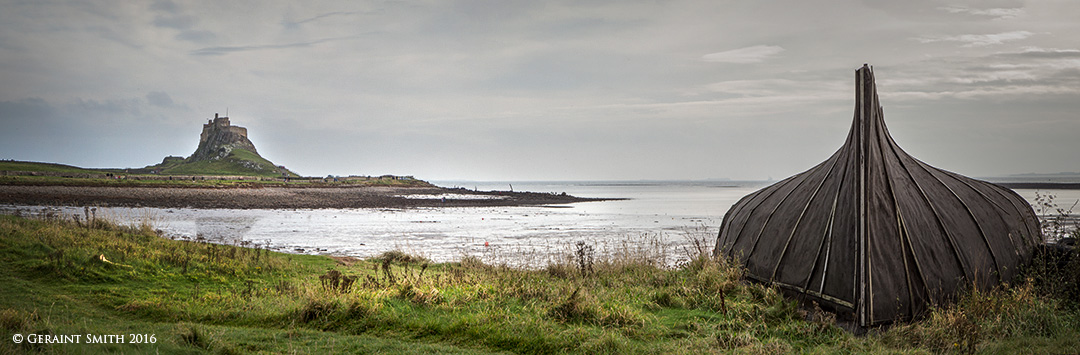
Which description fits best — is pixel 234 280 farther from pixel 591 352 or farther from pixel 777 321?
pixel 777 321

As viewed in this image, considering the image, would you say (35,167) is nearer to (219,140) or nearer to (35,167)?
(35,167)

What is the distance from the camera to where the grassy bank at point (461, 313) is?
7.03 m

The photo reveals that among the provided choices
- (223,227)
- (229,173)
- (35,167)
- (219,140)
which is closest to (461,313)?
(223,227)

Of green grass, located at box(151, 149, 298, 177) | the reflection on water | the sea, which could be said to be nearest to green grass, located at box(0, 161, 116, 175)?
green grass, located at box(151, 149, 298, 177)

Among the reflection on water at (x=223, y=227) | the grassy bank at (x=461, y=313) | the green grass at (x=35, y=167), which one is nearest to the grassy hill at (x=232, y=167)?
the green grass at (x=35, y=167)

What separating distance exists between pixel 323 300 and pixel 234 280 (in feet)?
14.2

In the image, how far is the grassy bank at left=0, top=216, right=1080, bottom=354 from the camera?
703cm

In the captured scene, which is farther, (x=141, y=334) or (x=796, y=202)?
(x=796, y=202)

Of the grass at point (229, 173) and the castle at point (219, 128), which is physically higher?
the castle at point (219, 128)

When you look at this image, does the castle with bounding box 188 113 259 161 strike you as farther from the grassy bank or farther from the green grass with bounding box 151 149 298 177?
the grassy bank

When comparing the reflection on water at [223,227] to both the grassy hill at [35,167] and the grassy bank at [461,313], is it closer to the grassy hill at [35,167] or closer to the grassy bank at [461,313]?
the grassy bank at [461,313]

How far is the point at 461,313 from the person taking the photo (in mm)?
8648

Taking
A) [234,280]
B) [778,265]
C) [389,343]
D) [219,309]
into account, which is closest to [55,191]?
[234,280]

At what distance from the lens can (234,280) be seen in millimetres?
11680
